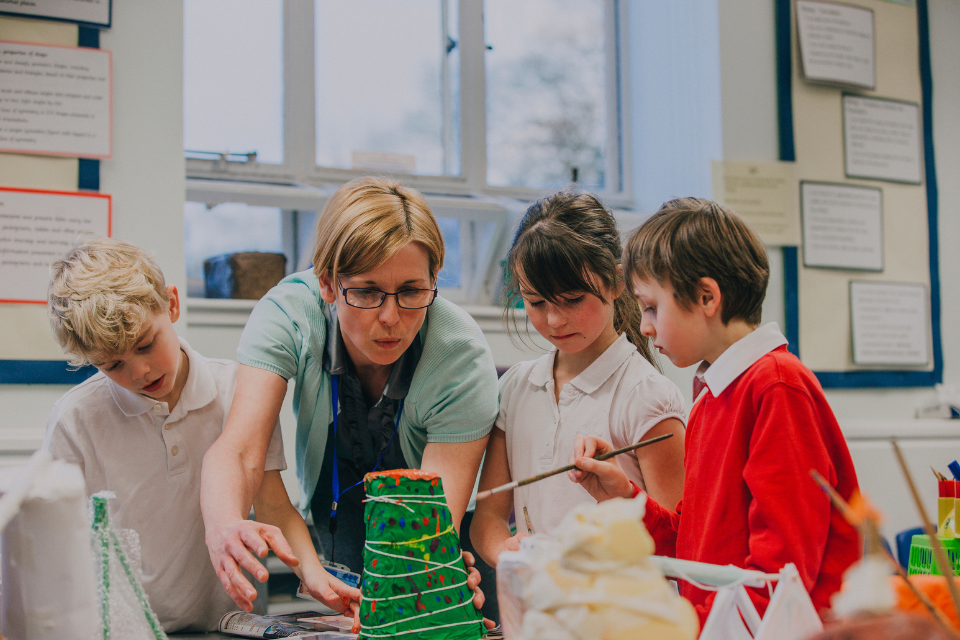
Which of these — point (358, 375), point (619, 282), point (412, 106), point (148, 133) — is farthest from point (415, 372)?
point (412, 106)

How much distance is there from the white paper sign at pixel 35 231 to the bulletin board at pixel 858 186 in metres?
2.15

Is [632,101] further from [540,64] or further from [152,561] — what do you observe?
[152,561]

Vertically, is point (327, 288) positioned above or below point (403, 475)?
above

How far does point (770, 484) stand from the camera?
0.71 m

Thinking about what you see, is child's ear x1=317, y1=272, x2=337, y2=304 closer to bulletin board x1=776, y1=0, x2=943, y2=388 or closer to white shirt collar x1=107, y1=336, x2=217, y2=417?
white shirt collar x1=107, y1=336, x2=217, y2=417

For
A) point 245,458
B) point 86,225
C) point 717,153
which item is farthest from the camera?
point 717,153

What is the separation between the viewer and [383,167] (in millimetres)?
2473

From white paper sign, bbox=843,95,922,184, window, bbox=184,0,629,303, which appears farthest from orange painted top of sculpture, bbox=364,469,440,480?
white paper sign, bbox=843,95,922,184

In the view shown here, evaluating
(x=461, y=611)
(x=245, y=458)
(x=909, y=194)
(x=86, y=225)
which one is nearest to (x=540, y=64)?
(x=909, y=194)

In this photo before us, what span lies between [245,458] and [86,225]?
0.99m

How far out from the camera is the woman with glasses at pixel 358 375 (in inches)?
40.9

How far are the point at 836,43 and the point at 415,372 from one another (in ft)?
6.98

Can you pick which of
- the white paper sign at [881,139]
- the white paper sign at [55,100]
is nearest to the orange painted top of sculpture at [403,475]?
the white paper sign at [55,100]

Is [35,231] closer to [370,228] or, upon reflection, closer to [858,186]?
[370,228]
